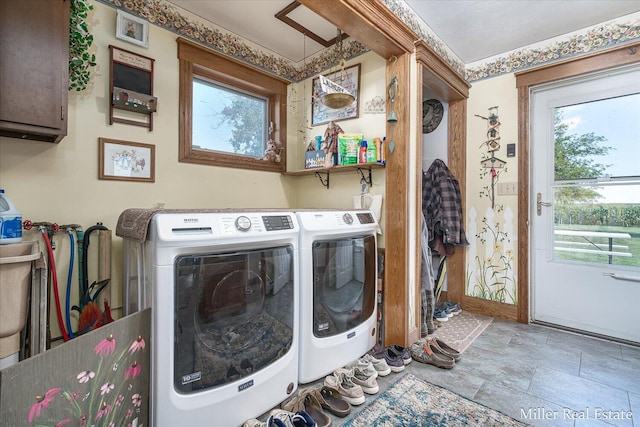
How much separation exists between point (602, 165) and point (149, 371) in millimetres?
3261

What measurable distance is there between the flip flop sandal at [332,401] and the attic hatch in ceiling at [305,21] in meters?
2.42

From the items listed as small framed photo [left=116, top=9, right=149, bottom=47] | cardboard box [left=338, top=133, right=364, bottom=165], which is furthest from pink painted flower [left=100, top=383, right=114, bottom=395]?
small framed photo [left=116, top=9, right=149, bottom=47]

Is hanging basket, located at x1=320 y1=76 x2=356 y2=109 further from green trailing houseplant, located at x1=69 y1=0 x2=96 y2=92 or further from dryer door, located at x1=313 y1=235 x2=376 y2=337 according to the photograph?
green trailing houseplant, located at x1=69 y1=0 x2=96 y2=92

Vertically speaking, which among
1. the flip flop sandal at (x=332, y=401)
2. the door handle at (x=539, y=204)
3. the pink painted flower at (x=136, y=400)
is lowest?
the flip flop sandal at (x=332, y=401)

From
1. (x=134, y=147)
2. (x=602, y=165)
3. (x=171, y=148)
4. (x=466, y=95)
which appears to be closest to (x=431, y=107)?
(x=466, y=95)

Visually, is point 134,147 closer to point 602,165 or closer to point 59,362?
point 59,362

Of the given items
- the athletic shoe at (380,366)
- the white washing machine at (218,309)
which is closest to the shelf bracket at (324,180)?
the white washing machine at (218,309)

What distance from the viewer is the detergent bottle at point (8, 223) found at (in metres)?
1.19

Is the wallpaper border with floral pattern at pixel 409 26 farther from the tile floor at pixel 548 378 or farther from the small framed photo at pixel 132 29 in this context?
the tile floor at pixel 548 378

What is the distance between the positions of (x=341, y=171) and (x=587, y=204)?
6.55 ft

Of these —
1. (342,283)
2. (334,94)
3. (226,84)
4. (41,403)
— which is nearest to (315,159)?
(334,94)

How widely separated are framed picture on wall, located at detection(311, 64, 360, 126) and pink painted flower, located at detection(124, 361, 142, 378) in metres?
2.11

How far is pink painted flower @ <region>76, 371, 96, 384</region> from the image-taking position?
3.13 feet

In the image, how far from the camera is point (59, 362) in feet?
2.99
